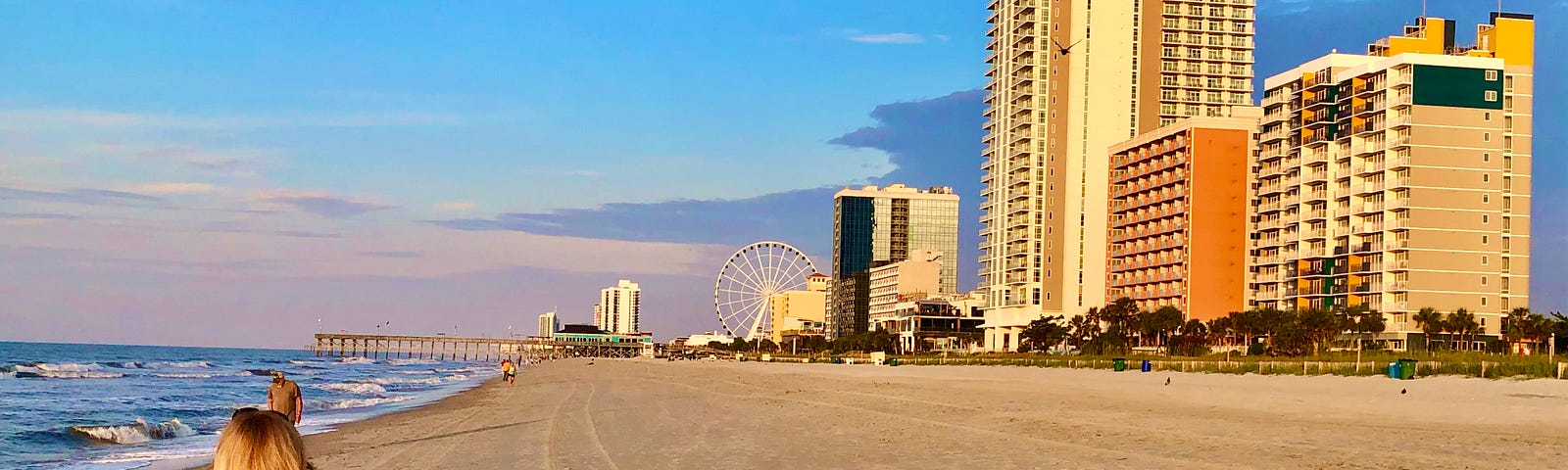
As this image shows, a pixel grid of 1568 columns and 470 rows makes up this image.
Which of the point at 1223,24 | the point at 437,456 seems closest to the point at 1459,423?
the point at 437,456

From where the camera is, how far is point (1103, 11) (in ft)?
472

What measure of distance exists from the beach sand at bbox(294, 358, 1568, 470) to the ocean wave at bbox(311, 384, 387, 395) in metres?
22.7

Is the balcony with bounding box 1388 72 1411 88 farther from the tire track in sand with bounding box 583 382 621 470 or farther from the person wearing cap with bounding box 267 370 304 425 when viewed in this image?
the person wearing cap with bounding box 267 370 304 425

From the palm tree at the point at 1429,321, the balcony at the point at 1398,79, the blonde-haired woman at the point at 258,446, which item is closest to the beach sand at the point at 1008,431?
the blonde-haired woman at the point at 258,446

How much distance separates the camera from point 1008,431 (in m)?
27.2

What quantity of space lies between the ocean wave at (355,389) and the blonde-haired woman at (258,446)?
212ft

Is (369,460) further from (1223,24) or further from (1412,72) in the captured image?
(1223,24)

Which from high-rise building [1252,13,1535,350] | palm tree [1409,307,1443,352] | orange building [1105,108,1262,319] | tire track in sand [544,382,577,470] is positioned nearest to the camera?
tire track in sand [544,382,577,470]

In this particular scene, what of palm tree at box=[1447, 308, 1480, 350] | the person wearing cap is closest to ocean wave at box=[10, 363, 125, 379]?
the person wearing cap

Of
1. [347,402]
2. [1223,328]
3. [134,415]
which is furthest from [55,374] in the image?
[1223,328]

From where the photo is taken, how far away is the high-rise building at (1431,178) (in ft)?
318

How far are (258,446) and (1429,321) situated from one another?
9870cm

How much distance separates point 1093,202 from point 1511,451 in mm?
125149

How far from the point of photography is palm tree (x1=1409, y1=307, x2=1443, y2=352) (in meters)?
92.4
